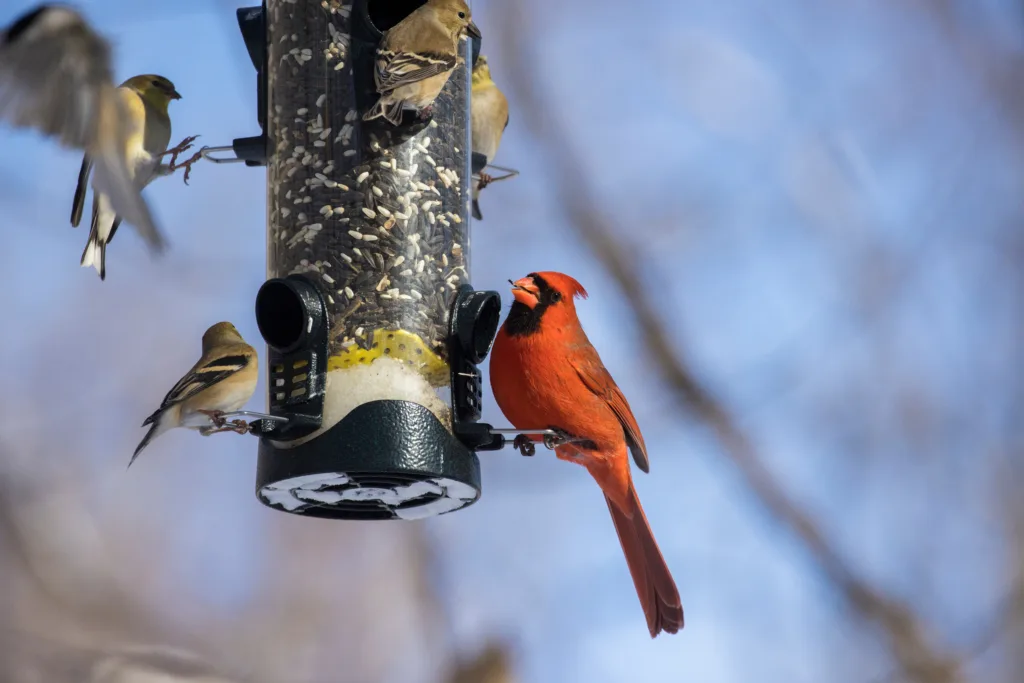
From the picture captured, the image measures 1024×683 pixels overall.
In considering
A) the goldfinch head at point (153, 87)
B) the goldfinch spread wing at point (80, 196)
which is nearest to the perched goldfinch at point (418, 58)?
the goldfinch head at point (153, 87)

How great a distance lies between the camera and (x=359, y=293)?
4.76m

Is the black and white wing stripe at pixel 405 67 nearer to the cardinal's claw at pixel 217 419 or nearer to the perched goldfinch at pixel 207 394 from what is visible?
the perched goldfinch at pixel 207 394

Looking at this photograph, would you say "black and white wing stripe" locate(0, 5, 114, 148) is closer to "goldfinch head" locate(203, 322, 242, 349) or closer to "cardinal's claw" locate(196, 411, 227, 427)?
"goldfinch head" locate(203, 322, 242, 349)

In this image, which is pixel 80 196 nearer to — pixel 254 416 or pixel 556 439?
pixel 254 416

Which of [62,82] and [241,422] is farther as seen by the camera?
[62,82]

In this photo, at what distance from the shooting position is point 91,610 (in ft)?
24.9

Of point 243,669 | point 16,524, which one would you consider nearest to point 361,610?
point 243,669

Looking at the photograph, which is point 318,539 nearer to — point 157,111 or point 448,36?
point 157,111

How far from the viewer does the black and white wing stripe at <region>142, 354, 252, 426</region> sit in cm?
478

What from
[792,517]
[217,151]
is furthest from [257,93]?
[792,517]

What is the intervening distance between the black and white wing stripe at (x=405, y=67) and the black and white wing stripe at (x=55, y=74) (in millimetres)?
909

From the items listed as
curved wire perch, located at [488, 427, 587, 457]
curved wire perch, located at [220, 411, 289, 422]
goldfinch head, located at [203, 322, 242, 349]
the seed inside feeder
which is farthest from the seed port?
curved wire perch, located at [488, 427, 587, 457]

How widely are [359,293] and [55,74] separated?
1228 mm

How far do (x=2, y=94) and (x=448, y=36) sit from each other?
1484mm
